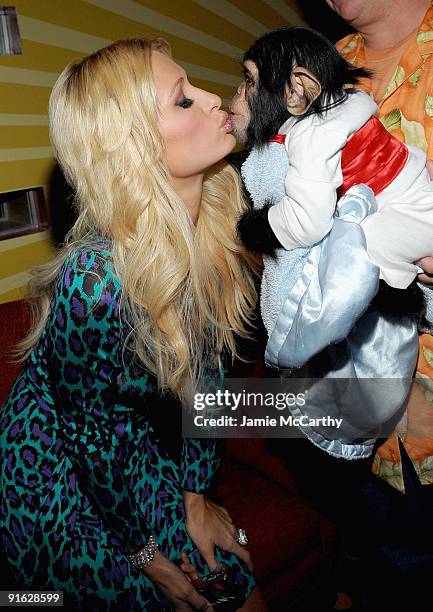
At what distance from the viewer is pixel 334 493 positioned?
2188mm

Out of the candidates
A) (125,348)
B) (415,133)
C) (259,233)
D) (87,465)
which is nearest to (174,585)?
(87,465)

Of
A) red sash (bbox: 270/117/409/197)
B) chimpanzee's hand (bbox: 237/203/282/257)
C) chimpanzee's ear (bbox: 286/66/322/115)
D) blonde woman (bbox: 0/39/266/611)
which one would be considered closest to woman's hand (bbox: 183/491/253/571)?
blonde woman (bbox: 0/39/266/611)

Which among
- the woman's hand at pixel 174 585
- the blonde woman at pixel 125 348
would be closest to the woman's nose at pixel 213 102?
the blonde woman at pixel 125 348

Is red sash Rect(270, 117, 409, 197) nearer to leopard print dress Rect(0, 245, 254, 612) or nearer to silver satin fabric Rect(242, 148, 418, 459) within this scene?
silver satin fabric Rect(242, 148, 418, 459)

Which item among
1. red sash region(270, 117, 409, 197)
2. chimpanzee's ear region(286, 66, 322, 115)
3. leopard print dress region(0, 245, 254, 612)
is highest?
chimpanzee's ear region(286, 66, 322, 115)

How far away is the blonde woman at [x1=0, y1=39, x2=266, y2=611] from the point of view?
1.34 m

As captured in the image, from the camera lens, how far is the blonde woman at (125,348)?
1336 mm

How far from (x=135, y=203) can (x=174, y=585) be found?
97 cm

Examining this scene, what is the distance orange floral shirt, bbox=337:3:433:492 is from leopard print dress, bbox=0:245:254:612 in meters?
0.53

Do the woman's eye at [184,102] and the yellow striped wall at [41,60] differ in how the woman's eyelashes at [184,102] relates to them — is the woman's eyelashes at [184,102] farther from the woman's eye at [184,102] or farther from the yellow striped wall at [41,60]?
the yellow striped wall at [41,60]

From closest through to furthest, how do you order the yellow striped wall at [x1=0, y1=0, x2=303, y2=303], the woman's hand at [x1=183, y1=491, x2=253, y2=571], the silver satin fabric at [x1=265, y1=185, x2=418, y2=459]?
1. the silver satin fabric at [x1=265, y1=185, x2=418, y2=459]
2. the woman's hand at [x1=183, y1=491, x2=253, y2=571]
3. the yellow striped wall at [x1=0, y1=0, x2=303, y2=303]

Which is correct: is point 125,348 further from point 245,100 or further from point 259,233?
point 245,100

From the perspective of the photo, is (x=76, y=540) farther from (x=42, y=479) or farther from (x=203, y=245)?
(x=203, y=245)

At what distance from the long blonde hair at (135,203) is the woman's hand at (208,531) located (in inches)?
13.6
